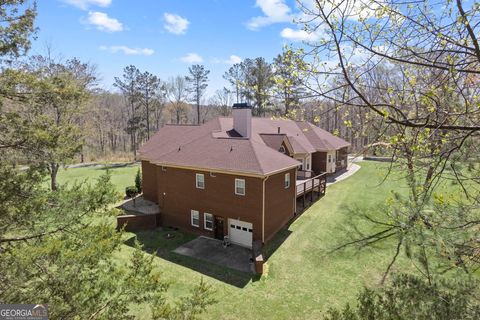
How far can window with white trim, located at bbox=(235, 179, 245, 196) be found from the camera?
52.9 ft

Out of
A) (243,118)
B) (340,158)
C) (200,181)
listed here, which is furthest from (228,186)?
(340,158)

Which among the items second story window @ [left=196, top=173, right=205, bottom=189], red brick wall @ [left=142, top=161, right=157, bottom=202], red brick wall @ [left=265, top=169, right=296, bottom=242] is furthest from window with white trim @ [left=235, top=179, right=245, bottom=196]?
red brick wall @ [left=142, top=161, right=157, bottom=202]

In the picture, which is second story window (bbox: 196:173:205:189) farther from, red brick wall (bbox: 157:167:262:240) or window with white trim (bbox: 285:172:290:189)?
window with white trim (bbox: 285:172:290:189)

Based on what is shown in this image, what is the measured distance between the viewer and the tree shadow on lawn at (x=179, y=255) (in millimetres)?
13125

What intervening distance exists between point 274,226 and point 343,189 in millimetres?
12612

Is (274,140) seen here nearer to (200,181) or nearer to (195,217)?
(200,181)

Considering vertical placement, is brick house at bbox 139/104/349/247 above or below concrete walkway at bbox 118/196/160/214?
above

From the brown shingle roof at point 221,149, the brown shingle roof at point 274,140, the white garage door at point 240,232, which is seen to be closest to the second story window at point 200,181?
the brown shingle roof at point 221,149

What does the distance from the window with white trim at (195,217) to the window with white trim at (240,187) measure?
11.3ft

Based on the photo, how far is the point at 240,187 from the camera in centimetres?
1623

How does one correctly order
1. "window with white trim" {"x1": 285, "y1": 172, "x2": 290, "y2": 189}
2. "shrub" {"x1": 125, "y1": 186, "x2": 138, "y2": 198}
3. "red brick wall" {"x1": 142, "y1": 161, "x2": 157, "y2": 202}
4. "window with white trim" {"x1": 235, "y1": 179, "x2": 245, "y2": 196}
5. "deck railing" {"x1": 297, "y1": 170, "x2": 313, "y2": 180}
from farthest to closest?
"deck railing" {"x1": 297, "y1": 170, "x2": 313, "y2": 180} < "shrub" {"x1": 125, "y1": 186, "x2": 138, "y2": 198} < "red brick wall" {"x1": 142, "y1": 161, "x2": 157, "y2": 202} < "window with white trim" {"x1": 285, "y1": 172, "x2": 290, "y2": 189} < "window with white trim" {"x1": 235, "y1": 179, "x2": 245, "y2": 196}
